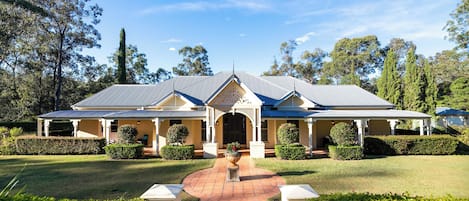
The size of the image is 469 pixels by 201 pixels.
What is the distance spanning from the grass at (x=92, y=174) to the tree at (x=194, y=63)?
1252 inches

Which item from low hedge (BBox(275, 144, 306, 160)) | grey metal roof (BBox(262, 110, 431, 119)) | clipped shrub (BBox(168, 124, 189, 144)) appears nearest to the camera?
low hedge (BBox(275, 144, 306, 160))

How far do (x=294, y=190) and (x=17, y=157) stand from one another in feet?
58.7

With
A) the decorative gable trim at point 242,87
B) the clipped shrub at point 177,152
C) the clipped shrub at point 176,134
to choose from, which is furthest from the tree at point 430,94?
the clipped shrub at point 176,134

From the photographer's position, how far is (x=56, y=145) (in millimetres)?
15516

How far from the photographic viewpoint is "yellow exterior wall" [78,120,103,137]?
1858 centimetres

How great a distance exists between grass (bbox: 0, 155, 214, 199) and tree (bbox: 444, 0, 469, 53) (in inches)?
1373

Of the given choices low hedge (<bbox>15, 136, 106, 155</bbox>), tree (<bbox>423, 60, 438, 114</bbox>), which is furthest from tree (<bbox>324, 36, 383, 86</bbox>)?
low hedge (<bbox>15, 136, 106, 155</bbox>)

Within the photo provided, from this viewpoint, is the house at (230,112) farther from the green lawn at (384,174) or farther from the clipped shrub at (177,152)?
the green lawn at (384,174)

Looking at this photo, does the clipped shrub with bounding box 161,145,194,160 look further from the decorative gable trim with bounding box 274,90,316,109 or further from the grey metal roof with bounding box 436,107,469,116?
the grey metal roof with bounding box 436,107,469,116

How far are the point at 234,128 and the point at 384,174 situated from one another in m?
10.2

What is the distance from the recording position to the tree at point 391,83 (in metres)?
26.4

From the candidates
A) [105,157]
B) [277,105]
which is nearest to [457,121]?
[277,105]

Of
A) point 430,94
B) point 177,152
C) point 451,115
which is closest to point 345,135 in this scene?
point 177,152

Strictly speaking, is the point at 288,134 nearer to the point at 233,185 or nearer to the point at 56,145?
the point at 233,185
